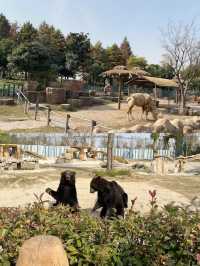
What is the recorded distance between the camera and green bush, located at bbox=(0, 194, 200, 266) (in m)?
5.05

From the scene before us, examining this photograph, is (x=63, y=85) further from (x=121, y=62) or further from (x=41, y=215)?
(x=41, y=215)

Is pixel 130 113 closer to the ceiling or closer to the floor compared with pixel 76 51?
closer to the floor

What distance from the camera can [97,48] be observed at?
6694cm

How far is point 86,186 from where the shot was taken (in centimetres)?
1352

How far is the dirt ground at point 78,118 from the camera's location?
30.5 m

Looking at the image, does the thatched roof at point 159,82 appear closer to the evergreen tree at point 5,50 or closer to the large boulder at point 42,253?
the evergreen tree at point 5,50

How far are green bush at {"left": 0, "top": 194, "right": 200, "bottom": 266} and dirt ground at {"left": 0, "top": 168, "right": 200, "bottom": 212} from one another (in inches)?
228

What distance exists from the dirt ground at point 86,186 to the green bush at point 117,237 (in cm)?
578

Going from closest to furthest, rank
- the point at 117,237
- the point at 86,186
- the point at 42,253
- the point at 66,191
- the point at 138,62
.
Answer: the point at 42,253
the point at 117,237
the point at 66,191
the point at 86,186
the point at 138,62

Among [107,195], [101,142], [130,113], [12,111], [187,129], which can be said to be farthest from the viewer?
[130,113]

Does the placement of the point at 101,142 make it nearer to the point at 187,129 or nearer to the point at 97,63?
the point at 187,129

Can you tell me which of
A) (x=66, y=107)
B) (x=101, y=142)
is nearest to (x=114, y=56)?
(x=66, y=107)

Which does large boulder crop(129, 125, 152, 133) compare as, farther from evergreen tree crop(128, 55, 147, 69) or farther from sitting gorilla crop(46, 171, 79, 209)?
evergreen tree crop(128, 55, 147, 69)

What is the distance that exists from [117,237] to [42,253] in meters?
1.40
